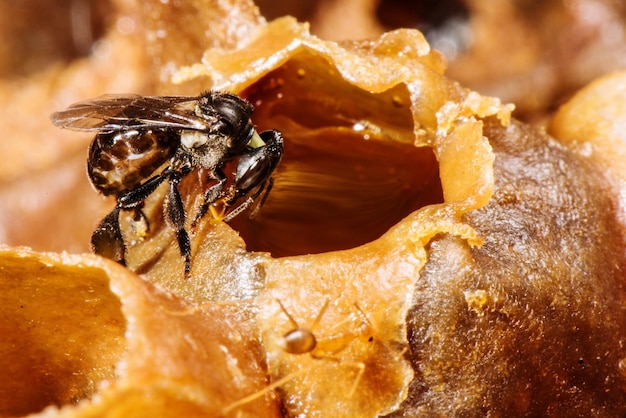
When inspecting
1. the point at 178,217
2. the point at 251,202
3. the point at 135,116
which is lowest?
the point at 178,217

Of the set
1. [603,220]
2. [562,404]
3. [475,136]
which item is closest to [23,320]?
[475,136]

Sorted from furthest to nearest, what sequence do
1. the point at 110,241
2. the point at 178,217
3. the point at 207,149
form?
the point at 207,149 < the point at 110,241 < the point at 178,217

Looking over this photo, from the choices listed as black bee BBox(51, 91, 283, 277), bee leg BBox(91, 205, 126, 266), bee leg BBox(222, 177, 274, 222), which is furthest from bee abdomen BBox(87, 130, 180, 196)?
bee leg BBox(222, 177, 274, 222)

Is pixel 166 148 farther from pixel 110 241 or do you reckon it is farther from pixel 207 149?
pixel 110 241

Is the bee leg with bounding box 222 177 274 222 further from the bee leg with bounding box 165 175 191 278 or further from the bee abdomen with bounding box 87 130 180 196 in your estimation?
the bee abdomen with bounding box 87 130 180 196

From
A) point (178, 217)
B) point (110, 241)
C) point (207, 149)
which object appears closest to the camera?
point (178, 217)

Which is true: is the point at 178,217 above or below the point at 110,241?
above

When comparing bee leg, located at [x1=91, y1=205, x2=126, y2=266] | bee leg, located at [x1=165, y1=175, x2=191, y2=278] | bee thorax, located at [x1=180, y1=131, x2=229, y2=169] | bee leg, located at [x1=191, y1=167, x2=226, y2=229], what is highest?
bee thorax, located at [x1=180, y1=131, x2=229, y2=169]

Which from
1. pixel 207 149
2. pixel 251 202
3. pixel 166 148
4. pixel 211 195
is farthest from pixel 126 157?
pixel 251 202

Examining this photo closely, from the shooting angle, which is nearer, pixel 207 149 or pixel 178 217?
pixel 178 217
